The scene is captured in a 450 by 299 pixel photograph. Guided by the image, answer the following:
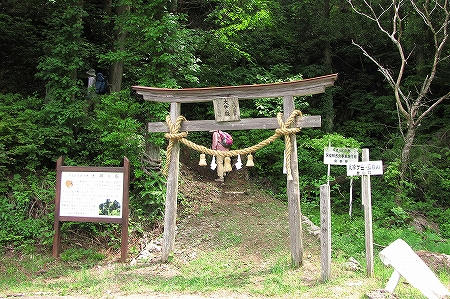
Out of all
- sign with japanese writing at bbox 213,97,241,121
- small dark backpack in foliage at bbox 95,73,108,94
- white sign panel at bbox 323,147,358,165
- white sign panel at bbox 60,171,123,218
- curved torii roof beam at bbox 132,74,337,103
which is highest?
small dark backpack in foliage at bbox 95,73,108,94

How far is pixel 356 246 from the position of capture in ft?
27.2

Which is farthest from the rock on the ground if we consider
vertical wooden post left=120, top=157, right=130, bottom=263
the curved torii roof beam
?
vertical wooden post left=120, top=157, right=130, bottom=263

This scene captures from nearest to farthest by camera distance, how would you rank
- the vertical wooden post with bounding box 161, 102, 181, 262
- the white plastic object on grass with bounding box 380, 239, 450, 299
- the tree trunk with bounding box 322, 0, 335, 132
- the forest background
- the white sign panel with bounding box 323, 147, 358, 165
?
the white plastic object on grass with bounding box 380, 239, 450, 299 → the vertical wooden post with bounding box 161, 102, 181, 262 → the white sign panel with bounding box 323, 147, 358, 165 → the forest background → the tree trunk with bounding box 322, 0, 335, 132

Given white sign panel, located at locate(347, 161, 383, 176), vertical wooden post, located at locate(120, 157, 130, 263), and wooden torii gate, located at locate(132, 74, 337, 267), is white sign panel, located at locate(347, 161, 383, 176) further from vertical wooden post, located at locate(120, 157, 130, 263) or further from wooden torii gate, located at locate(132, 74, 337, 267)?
vertical wooden post, located at locate(120, 157, 130, 263)

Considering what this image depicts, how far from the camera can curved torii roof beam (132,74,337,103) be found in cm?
674

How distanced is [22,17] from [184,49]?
676cm

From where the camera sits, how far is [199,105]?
14.8 meters

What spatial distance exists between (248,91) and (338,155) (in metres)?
3.02

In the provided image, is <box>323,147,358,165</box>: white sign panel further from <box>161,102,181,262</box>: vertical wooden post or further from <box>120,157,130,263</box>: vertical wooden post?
<box>120,157,130,263</box>: vertical wooden post

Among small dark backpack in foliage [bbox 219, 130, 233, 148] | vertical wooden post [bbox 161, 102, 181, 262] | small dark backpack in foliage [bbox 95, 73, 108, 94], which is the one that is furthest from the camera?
small dark backpack in foliage [bbox 95, 73, 108, 94]

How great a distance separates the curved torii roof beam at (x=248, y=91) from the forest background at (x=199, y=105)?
1.63 metres

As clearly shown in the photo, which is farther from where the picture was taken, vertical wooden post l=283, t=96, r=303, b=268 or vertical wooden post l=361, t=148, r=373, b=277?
vertical wooden post l=283, t=96, r=303, b=268

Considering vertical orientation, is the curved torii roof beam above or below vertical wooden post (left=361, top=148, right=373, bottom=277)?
above

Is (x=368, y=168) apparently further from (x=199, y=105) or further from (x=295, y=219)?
(x=199, y=105)
